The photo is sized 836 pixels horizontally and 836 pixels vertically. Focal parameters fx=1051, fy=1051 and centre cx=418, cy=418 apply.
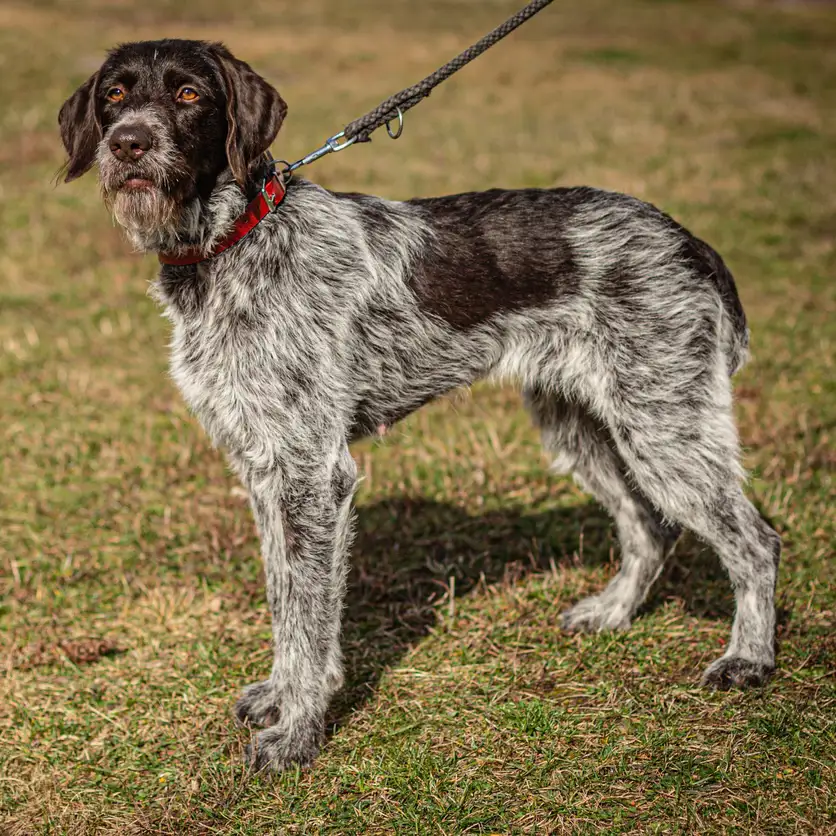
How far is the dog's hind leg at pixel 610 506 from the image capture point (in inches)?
189

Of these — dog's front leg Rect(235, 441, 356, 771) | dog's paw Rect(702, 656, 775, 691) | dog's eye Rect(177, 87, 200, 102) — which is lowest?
dog's paw Rect(702, 656, 775, 691)

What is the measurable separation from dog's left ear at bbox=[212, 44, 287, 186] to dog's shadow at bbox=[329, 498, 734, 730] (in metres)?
2.11

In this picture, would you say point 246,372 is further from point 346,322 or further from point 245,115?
point 245,115

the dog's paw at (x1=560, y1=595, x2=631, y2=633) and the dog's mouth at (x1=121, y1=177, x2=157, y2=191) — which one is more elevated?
the dog's mouth at (x1=121, y1=177, x2=157, y2=191)

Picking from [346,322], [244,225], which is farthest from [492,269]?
[244,225]

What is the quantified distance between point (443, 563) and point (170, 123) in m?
2.60

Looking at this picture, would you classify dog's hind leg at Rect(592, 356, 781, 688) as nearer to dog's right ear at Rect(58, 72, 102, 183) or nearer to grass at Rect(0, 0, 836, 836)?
grass at Rect(0, 0, 836, 836)

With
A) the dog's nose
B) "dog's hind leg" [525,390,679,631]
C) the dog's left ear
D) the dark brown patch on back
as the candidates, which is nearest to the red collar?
the dog's left ear

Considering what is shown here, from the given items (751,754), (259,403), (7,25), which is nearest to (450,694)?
(751,754)

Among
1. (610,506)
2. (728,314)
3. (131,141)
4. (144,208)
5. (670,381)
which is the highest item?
(131,141)

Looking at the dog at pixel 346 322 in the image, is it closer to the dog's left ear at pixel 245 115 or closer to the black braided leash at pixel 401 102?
the dog's left ear at pixel 245 115

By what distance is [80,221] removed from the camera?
11.0m

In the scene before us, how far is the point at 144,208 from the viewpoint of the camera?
3.80 m

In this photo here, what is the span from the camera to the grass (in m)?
3.75
